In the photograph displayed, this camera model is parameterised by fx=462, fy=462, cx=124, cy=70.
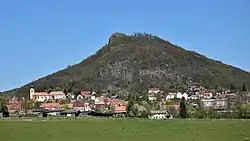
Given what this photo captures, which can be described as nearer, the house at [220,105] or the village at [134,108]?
the village at [134,108]

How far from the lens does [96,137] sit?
32.7 meters

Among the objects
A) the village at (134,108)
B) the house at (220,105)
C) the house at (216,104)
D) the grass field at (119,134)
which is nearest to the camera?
the grass field at (119,134)

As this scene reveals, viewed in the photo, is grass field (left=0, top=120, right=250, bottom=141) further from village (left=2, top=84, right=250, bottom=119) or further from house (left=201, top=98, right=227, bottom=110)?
house (left=201, top=98, right=227, bottom=110)

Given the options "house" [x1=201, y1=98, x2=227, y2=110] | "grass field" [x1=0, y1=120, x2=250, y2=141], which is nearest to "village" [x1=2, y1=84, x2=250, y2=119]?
"house" [x1=201, y1=98, x2=227, y2=110]

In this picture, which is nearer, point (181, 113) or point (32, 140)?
point (32, 140)

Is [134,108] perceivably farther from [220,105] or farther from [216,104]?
[216,104]

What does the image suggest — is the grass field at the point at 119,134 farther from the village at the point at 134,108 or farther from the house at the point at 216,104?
the house at the point at 216,104

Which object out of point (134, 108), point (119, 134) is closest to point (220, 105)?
point (134, 108)

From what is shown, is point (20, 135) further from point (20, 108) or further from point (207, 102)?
point (207, 102)

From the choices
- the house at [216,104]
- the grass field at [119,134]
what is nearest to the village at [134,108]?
the house at [216,104]

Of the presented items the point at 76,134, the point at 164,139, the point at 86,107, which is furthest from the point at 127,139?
the point at 86,107

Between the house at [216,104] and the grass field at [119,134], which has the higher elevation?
the house at [216,104]

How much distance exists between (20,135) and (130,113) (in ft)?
172

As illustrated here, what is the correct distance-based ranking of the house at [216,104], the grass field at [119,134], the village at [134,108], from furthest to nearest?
the house at [216,104] < the village at [134,108] < the grass field at [119,134]
